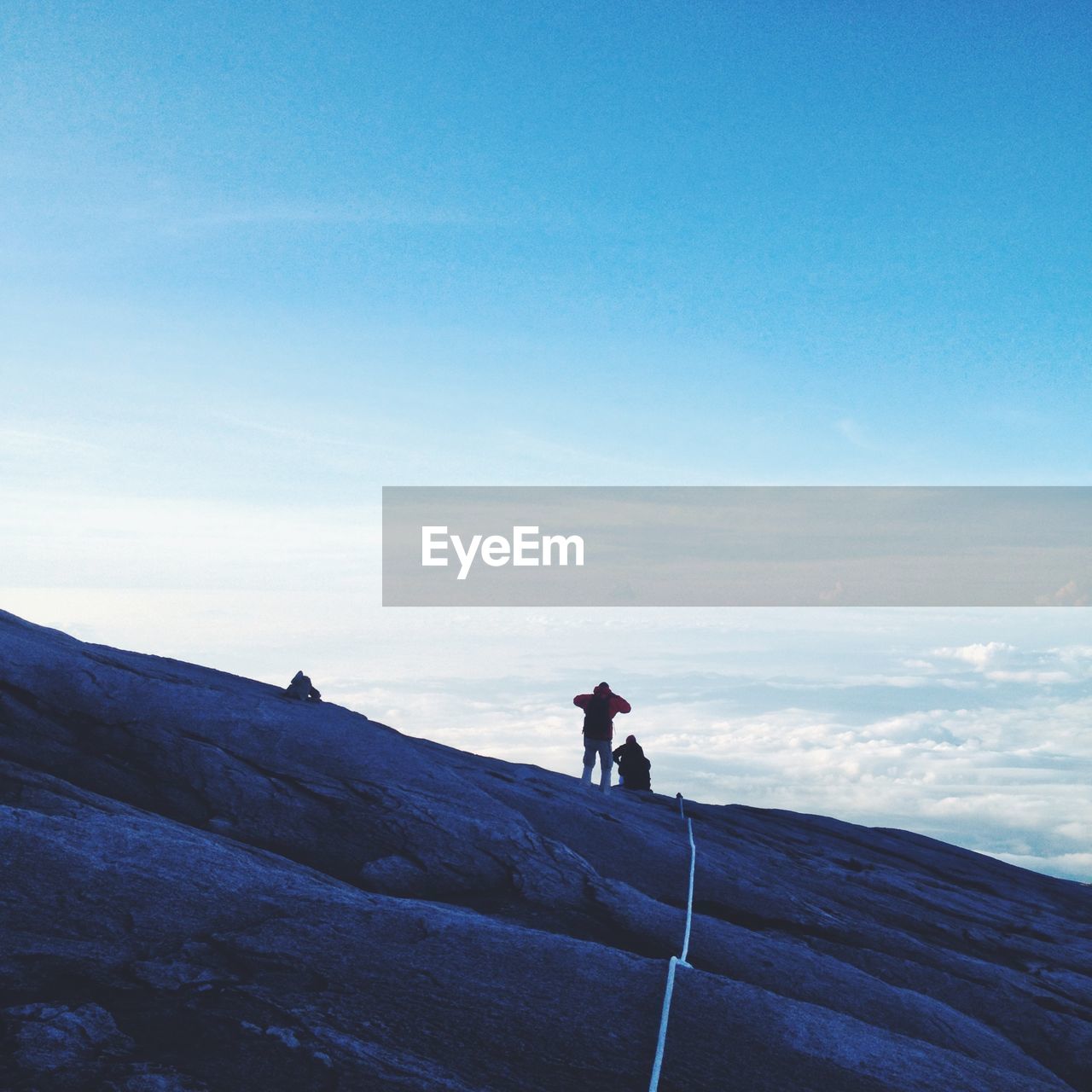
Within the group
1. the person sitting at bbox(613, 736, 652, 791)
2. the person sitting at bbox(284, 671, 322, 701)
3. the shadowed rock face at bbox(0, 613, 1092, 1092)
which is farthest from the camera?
the person sitting at bbox(613, 736, 652, 791)

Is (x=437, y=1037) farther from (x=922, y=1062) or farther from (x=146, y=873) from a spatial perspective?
(x=922, y=1062)

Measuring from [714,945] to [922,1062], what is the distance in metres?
3.85

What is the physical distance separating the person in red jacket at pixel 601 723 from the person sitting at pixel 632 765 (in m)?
6.09

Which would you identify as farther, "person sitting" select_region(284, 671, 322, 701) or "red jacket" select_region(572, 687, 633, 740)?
"red jacket" select_region(572, 687, 633, 740)

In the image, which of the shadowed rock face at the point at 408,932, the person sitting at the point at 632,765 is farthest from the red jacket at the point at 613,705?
the person sitting at the point at 632,765

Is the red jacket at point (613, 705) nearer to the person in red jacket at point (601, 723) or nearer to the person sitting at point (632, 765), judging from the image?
the person in red jacket at point (601, 723)

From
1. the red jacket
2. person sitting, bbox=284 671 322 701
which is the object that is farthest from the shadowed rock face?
the red jacket

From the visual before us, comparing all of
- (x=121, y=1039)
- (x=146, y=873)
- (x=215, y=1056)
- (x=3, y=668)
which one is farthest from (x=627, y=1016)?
(x=3, y=668)

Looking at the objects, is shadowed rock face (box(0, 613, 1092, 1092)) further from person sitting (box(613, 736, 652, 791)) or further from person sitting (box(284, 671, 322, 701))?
person sitting (box(613, 736, 652, 791))

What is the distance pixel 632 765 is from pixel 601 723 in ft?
24.1

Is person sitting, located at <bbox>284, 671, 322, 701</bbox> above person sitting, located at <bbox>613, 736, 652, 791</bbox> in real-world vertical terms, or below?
A: above

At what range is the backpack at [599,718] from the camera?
28219mm

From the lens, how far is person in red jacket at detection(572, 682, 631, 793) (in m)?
28.2

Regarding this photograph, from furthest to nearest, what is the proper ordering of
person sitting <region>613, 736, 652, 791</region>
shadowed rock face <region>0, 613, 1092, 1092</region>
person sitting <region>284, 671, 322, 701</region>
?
person sitting <region>613, 736, 652, 791</region> → person sitting <region>284, 671, 322, 701</region> → shadowed rock face <region>0, 613, 1092, 1092</region>
